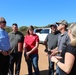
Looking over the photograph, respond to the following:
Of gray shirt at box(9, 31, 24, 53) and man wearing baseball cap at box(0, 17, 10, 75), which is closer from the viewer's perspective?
man wearing baseball cap at box(0, 17, 10, 75)

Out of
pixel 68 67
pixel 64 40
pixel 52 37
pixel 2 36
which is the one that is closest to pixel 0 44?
pixel 2 36

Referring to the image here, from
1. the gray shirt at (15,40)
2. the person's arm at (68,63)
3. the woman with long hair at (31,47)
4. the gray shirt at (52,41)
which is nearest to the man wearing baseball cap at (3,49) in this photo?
the gray shirt at (15,40)

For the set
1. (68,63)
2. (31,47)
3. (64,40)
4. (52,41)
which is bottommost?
(31,47)

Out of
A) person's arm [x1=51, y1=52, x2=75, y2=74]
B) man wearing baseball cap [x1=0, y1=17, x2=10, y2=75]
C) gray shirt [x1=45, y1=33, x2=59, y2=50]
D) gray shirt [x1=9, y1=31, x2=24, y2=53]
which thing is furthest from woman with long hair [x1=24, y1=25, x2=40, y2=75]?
person's arm [x1=51, y1=52, x2=75, y2=74]

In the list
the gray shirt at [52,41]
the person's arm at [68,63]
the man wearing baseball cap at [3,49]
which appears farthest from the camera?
the gray shirt at [52,41]

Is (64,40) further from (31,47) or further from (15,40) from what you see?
(15,40)

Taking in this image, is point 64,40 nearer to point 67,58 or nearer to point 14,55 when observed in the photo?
point 14,55

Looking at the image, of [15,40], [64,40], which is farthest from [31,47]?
[64,40]

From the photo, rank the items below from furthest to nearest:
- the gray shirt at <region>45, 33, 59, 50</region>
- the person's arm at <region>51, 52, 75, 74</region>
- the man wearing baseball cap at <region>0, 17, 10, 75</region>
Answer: the gray shirt at <region>45, 33, 59, 50</region> < the man wearing baseball cap at <region>0, 17, 10, 75</region> < the person's arm at <region>51, 52, 75, 74</region>

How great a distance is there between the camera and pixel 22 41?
8.59 m

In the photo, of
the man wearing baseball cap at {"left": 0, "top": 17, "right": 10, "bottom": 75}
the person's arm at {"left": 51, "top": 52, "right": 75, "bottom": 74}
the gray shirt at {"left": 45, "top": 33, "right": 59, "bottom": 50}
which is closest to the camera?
the person's arm at {"left": 51, "top": 52, "right": 75, "bottom": 74}

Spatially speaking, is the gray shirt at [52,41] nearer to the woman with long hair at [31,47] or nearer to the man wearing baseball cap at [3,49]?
the woman with long hair at [31,47]

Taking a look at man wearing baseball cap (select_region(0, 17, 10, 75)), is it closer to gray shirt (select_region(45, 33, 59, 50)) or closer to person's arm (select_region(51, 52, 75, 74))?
gray shirt (select_region(45, 33, 59, 50))

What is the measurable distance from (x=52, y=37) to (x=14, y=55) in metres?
1.41
